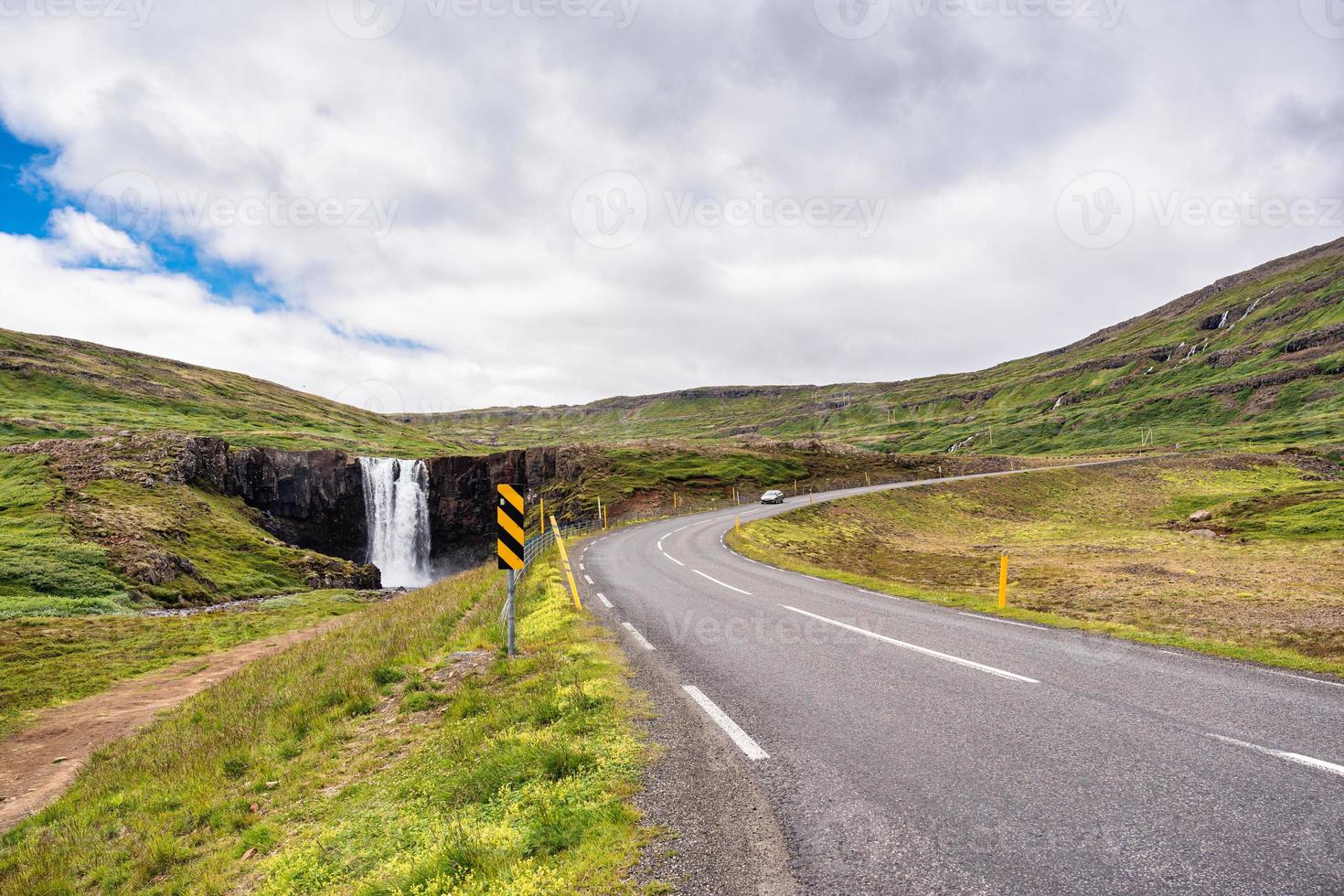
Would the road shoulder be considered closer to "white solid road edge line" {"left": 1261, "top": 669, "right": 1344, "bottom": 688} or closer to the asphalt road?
the asphalt road

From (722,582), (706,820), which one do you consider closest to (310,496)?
(722,582)

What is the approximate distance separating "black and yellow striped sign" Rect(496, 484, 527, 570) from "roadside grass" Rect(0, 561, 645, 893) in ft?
5.23

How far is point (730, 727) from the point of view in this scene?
241 inches

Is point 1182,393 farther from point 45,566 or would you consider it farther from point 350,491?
point 45,566

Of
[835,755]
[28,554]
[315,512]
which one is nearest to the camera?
[835,755]

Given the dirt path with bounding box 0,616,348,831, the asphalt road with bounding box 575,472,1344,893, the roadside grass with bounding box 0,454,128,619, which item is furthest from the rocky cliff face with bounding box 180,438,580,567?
the asphalt road with bounding box 575,472,1344,893

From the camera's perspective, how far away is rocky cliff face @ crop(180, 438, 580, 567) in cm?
5850

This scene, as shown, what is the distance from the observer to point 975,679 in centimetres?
740

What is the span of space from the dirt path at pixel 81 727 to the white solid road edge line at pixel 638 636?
957 centimetres

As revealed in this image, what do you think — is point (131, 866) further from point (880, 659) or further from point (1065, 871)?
point (880, 659)

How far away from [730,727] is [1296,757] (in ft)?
15.7

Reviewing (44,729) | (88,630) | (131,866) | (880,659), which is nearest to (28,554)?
(88,630)

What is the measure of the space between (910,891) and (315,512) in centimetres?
7149

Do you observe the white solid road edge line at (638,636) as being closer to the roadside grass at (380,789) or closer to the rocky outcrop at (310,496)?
the roadside grass at (380,789)
